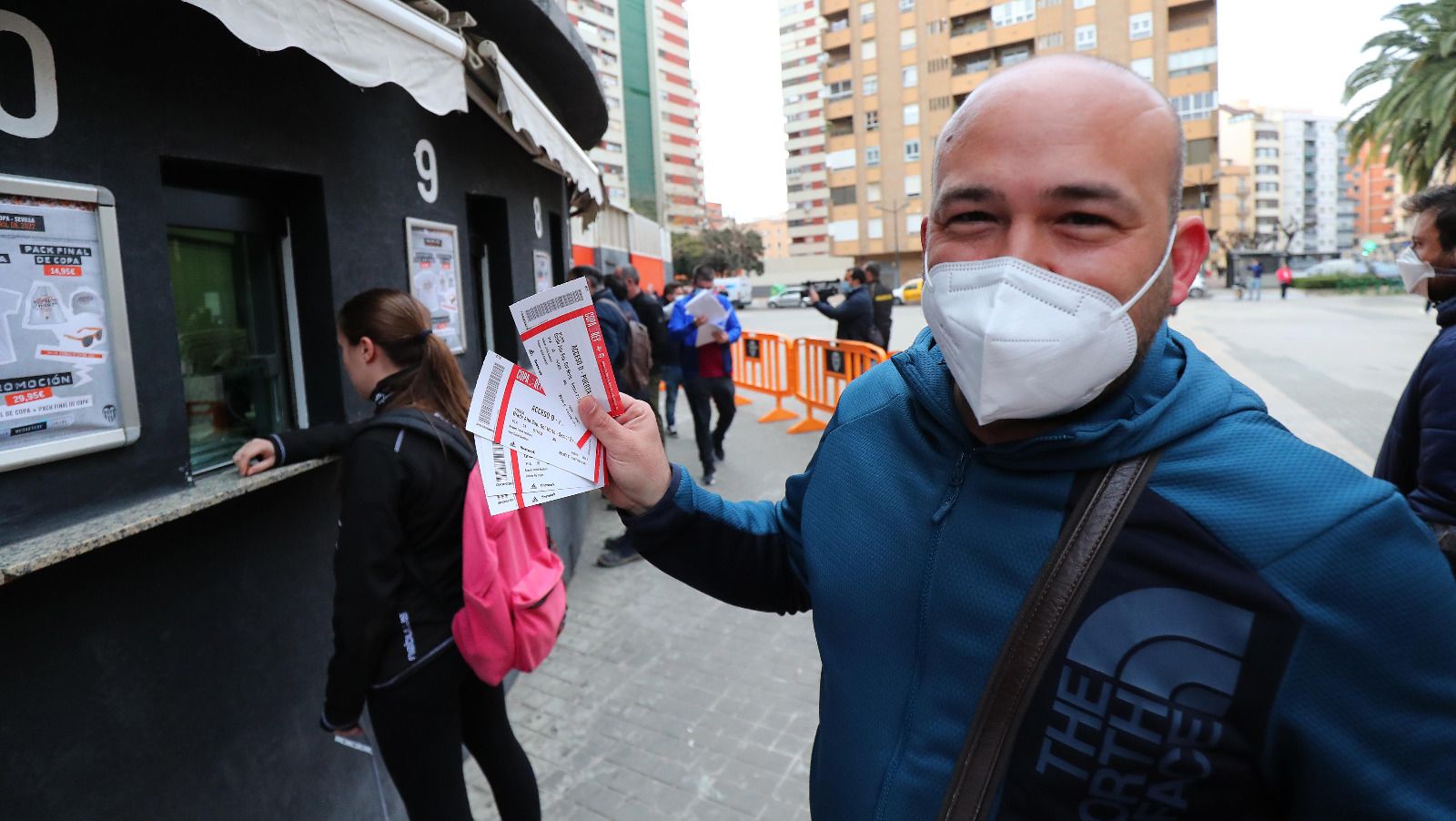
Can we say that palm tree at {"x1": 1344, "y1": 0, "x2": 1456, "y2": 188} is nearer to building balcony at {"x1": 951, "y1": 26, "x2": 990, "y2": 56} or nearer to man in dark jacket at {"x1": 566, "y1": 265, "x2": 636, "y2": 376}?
man in dark jacket at {"x1": 566, "y1": 265, "x2": 636, "y2": 376}

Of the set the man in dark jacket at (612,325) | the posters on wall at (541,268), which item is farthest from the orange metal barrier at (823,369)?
the posters on wall at (541,268)

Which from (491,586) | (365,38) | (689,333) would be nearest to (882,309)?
(689,333)

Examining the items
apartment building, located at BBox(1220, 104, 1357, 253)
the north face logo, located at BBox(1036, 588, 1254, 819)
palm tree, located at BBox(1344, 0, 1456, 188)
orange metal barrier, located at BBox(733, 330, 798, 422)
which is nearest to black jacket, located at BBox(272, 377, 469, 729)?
the north face logo, located at BBox(1036, 588, 1254, 819)

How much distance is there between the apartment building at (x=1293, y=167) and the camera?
12538cm

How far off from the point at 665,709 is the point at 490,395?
3.45 meters

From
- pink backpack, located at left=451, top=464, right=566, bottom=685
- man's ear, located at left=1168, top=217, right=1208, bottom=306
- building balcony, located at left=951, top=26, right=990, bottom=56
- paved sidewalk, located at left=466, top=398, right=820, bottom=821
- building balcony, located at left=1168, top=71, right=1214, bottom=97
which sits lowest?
paved sidewalk, located at left=466, top=398, right=820, bottom=821

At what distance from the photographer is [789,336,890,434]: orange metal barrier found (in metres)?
10.7

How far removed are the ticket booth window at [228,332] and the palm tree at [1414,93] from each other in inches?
1181

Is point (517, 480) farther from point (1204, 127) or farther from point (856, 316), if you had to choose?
point (1204, 127)

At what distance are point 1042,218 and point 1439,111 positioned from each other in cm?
3033

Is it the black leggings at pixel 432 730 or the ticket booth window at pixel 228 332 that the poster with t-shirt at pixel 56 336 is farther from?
the black leggings at pixel 432 730

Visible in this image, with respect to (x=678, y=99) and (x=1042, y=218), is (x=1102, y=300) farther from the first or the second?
(x=678, y=99)

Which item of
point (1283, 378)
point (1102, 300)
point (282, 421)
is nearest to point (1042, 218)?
point (1102, 300)

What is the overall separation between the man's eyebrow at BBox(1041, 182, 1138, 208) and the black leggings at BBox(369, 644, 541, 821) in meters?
2.27
